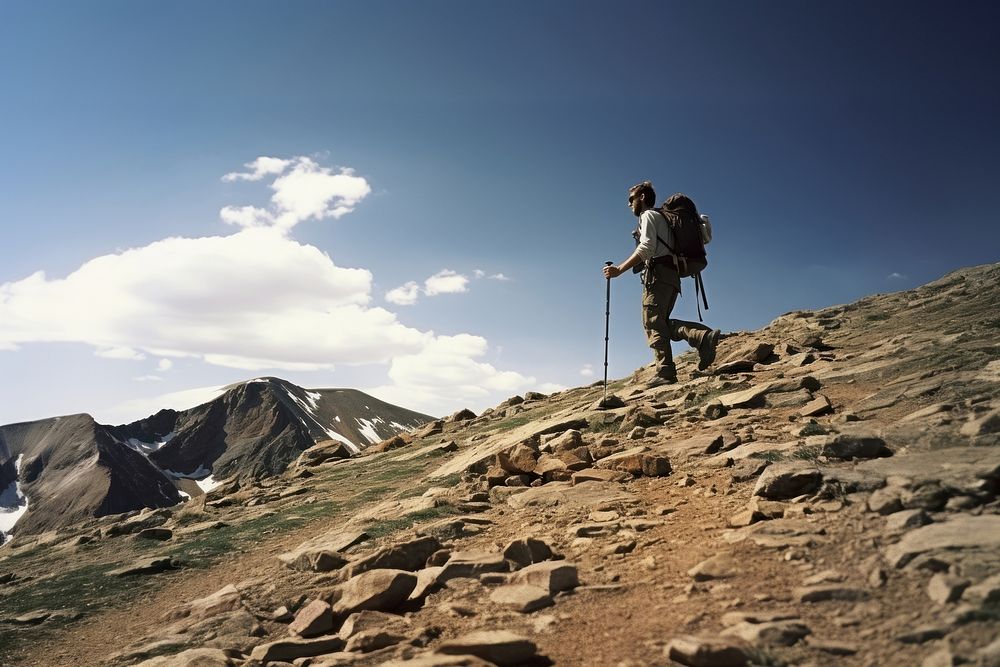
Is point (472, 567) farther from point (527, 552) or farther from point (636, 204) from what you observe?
point (636, 204)

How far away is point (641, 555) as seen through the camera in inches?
231

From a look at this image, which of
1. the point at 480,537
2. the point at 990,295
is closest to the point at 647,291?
the point at 480,537

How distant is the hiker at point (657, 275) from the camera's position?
13.0 meters

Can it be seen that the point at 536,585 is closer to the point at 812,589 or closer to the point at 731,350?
the point at 812,589

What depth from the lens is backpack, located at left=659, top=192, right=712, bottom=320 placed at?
43.4ft

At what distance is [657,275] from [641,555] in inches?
344

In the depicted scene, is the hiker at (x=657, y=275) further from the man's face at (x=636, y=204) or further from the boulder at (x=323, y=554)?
the boulder at (x=323, y=554)

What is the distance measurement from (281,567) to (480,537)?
3.12 meters

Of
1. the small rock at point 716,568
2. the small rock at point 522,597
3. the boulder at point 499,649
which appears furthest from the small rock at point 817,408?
the boulder at point 499,649

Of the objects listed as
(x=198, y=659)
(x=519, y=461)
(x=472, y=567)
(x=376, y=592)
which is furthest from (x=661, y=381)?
(x=198, y=659)

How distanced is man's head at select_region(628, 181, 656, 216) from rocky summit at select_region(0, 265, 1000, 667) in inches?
184

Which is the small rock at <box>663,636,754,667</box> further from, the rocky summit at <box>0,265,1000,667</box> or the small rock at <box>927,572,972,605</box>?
the small rock at <box>927,572,972,605</box>

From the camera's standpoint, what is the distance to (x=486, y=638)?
4.25 m

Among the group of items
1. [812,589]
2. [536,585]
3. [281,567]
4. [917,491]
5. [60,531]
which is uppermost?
[917,491]
